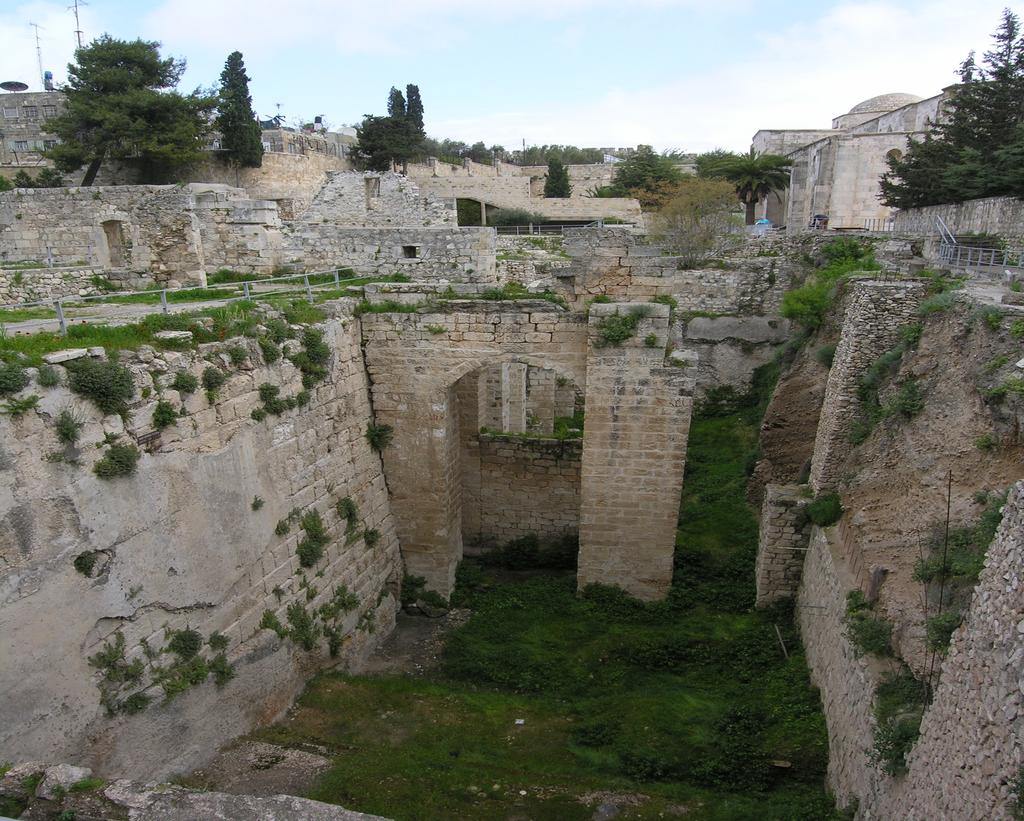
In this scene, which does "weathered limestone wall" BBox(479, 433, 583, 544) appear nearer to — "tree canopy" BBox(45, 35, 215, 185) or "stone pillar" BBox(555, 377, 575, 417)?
"stone pillar" BBox(555, 377, 575, 417)

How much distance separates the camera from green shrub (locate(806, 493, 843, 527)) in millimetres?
8508

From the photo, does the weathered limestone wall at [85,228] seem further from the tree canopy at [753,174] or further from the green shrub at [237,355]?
the tree canopy at [753,174]

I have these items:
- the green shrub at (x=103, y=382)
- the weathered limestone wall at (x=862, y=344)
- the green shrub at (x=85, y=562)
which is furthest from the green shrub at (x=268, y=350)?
the weathered limestone wall at (x=862, y=344)

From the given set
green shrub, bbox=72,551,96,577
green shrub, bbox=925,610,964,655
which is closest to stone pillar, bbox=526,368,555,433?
green shrub, bbox=72,551,96,577

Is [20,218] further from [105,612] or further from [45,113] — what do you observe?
[45,113]

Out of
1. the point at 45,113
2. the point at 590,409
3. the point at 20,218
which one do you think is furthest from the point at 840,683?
the point at 45,113

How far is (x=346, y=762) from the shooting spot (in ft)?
22.3

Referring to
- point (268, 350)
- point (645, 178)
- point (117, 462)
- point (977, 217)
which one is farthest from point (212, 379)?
point (645, 178)

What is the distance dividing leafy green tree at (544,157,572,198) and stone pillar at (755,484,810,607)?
107 ft

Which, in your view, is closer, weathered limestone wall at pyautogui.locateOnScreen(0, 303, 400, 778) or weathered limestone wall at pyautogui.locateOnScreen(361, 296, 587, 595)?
weathered limestone wall at pyautogui.locateOnScreen(0, 303, 400, 778)

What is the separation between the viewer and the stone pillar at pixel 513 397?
13.9 meters

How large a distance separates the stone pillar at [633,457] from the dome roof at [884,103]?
4610 centimetres

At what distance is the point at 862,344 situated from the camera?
9172 millimetres

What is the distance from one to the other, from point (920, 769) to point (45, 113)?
151 ft
